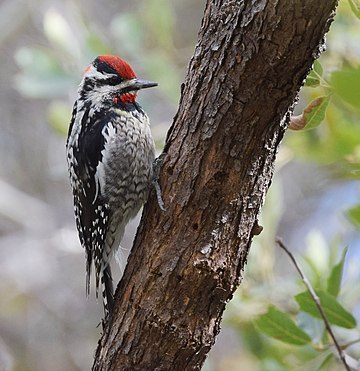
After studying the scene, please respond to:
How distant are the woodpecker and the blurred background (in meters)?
0.33

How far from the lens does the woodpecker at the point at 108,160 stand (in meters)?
2.89

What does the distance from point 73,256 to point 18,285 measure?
612 millimetres

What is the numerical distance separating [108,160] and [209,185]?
95cm

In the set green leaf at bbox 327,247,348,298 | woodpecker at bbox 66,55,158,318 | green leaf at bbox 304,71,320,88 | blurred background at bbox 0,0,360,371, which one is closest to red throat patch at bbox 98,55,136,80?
woodpecker at bbox 66,55,158,318


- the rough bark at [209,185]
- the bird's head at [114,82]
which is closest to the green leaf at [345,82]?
the rough bark at [209,185]

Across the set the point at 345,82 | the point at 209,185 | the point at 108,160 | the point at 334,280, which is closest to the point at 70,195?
the point at 108,160

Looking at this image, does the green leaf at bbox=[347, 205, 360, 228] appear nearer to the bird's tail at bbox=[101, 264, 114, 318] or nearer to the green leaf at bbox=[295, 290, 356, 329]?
the green leaf at bbox=[295, 290, 356, 329]

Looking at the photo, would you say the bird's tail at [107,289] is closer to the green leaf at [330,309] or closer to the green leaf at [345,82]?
the green leaf at [330,309]

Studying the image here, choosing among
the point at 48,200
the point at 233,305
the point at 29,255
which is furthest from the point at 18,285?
the point at 233,305

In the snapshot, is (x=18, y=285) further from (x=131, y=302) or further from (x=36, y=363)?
(x=131, y=302)

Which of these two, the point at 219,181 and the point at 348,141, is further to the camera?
the point at 348,141

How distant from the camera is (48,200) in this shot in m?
7.15

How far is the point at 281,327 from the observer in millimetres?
2504

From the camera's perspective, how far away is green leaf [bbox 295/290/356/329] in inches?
95.7
